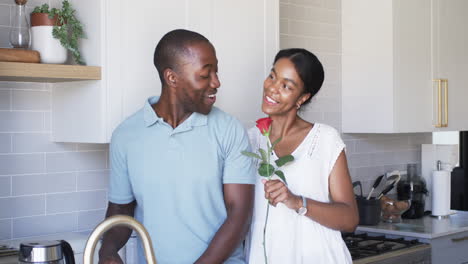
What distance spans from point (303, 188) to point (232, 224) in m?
0.34

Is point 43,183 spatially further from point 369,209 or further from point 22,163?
point 369,209

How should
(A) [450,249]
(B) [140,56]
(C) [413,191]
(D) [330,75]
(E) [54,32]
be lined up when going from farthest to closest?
(C) [413,191], (D) [330,75], (A) [450,249], (B) [140,56], (E) [54,32]

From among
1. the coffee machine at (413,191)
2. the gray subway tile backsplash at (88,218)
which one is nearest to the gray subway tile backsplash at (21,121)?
the gray subway tile backsplash at (88,218)

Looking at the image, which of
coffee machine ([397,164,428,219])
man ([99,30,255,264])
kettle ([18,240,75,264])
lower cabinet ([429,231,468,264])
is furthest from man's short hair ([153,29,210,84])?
coffee machine ([397,164,428,219])

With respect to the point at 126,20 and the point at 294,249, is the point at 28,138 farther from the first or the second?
the point at 294,249

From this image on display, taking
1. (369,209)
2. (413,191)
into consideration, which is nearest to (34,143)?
(369,209)

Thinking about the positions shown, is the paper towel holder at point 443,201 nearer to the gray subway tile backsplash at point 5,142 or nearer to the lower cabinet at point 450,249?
the lower cabinet at point 450,249

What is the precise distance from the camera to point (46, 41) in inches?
97.7

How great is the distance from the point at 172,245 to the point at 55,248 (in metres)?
0.54

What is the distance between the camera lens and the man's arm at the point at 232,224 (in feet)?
7.07

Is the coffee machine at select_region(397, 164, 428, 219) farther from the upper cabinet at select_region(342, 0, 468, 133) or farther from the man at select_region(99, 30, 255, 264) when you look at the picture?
the man at select_region(99, 30, 255, 264)

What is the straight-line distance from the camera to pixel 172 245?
2.20m

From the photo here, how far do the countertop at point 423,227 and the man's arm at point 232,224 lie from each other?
170 centimetres

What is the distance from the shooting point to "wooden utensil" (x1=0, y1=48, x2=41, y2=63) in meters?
2.35
